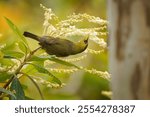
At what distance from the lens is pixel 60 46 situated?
150cm

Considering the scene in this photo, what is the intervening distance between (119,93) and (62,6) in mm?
1971

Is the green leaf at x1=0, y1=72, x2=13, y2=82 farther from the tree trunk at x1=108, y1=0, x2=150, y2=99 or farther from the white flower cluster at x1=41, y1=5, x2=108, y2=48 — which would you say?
the tree trunk at x1=108, y1=0, x2=150, y2=99

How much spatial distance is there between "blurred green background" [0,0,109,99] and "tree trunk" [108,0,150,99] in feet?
2.36

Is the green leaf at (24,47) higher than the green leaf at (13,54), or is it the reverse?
the green leaf at (24,47)

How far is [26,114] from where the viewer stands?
1.61 metres

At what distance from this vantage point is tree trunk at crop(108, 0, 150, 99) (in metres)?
1.11

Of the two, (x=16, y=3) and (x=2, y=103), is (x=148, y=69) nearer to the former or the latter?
(x=2, y=103)

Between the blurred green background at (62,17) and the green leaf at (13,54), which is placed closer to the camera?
the green leaf at (13,54)

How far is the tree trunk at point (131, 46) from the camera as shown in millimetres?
1111

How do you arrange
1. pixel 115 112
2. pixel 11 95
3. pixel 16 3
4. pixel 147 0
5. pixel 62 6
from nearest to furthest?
pixel 147 0, pixel 11 95, pixel 115 112, pixel 62 6, pixel 16 3

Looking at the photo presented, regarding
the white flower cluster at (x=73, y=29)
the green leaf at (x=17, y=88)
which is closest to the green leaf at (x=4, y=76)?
the green leaf at (x=17, y=88)

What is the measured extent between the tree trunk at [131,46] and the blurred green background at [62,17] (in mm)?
718

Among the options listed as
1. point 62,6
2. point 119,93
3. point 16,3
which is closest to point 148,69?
point 119,93

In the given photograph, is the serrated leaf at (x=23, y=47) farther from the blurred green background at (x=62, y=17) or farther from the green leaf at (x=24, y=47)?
the blurred green background at (x=62, y=17)
